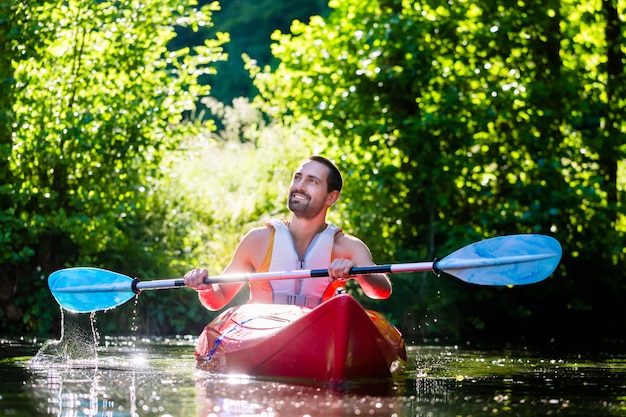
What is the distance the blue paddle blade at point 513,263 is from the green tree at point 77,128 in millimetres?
4043

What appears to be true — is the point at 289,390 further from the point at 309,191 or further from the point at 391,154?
the point at 391,154

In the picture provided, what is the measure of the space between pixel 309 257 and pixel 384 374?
38.3 inches

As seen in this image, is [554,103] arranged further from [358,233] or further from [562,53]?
[358,233]

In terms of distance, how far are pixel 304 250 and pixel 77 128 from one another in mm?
3389

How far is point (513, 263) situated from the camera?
6.30 meters

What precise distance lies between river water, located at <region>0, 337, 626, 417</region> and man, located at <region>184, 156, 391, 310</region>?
568 millimetres

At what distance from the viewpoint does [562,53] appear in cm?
1191

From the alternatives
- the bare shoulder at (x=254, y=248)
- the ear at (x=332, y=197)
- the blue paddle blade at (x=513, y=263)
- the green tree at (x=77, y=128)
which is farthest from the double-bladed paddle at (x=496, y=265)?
the green tree at (x=77, y=128)

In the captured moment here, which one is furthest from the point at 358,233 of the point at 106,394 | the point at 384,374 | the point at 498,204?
the point at 106,394

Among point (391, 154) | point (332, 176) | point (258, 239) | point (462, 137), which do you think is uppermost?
point (462, 137)

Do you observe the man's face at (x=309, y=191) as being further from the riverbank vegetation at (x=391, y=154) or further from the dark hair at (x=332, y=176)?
the riverbank vegetation at (x=391, y=154)

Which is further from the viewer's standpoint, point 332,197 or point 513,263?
point 332,197

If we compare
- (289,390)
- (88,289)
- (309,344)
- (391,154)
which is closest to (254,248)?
(88,289)

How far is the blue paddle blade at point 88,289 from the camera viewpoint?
23.4 ft
